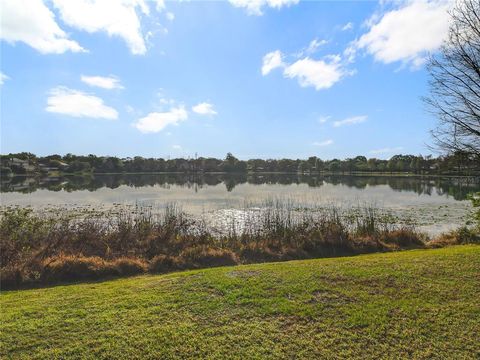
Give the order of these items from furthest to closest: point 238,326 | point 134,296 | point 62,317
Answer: point 134,296 → point 62,317 → point 238,326

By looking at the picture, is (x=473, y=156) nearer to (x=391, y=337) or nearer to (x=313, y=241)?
(x=313, y=241)

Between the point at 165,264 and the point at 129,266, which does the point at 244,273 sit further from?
the point at 129,266

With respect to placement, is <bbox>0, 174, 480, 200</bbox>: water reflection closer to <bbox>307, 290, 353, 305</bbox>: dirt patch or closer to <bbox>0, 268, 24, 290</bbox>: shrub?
<bbox>307, 290, 353, 305</bbox>: dirt patch

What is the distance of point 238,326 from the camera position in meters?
4.29

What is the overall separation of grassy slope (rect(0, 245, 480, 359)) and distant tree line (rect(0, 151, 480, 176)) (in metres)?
70.5

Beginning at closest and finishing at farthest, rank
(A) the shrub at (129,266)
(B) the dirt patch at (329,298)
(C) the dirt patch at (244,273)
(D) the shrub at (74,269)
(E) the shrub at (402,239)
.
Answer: (B) the dirt patch at (329,298)
(C) the dirt patch at (244,273)
(D) the shrub at (74,269)
(A) the shrub at (129,266)
(E) the shrub at (402,239)

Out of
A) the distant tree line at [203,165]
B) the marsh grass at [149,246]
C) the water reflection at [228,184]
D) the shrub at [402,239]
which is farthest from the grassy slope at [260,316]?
the distant tree line at [203,165]

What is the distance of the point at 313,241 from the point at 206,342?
7727 millimetres

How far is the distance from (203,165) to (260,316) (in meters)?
105

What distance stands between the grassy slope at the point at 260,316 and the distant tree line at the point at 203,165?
70.5 meters

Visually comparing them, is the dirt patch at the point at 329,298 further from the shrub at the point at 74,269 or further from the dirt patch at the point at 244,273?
the shrub at the point at 74,269

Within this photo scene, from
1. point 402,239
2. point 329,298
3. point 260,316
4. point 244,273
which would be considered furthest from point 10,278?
point 402,239

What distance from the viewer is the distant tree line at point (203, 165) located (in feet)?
263

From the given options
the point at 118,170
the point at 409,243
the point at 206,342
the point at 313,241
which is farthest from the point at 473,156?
the point at 118,170
